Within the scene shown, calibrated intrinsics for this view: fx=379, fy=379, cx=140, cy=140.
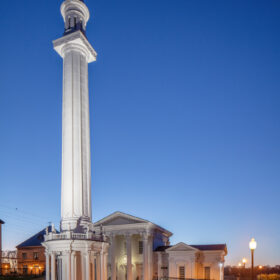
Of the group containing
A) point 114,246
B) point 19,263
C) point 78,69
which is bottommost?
point 19,263

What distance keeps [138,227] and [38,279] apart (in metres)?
18.2

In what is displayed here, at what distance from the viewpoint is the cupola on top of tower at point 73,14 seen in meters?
48.3

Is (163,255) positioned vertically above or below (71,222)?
below

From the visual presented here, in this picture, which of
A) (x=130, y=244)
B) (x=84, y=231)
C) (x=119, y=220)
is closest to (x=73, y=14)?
(x=84, y=231)

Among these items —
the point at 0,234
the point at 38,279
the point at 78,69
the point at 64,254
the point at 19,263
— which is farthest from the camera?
the point at 19,263

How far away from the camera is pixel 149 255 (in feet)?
212

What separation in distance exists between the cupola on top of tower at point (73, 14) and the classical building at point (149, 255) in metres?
30.8

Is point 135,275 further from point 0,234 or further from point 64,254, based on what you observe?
point 64,254

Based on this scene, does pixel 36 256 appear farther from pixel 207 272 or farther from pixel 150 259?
pixel 207 272

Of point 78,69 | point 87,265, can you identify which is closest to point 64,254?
point 87,265

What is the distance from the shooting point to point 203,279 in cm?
6216

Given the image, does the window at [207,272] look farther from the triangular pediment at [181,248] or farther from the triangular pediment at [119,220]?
the triangular pediment at [119,220]

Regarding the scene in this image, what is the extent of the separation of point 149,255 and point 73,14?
→ 40368 millimetres

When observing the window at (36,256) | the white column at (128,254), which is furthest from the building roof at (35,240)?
the white column at (128,254)
